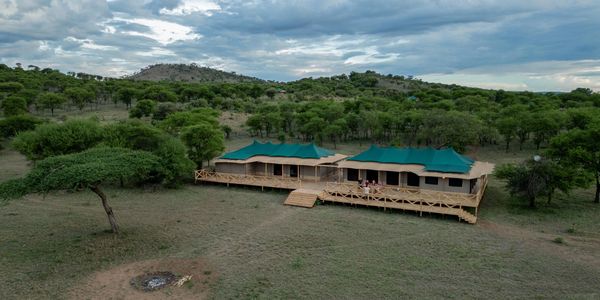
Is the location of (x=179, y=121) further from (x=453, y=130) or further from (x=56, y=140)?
(x=453, y=130)

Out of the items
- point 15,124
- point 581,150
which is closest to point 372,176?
point 581,150

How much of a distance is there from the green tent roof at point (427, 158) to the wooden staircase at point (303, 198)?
5235 millimetres

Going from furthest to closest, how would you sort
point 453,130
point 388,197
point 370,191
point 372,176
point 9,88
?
point 9,88 → point 453,130 → point 372,176 → point 370,191 → point 388,197

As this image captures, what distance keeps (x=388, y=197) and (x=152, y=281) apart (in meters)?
14.3

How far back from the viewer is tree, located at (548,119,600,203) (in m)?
23.6

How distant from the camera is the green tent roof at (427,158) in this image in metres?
25.5

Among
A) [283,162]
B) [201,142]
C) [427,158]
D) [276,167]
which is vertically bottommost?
[276,167]

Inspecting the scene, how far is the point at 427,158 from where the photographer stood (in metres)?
27.4

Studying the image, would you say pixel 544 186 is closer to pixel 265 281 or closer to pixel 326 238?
pixel 326 238

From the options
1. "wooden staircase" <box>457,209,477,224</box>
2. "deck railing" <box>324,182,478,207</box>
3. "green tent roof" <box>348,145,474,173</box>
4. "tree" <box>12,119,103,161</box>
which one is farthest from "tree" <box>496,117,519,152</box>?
"tree" <box>12,119,103,161</box>

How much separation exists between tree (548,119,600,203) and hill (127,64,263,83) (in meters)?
143

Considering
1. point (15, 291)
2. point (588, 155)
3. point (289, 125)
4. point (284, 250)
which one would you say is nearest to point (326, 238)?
point (284, 250)

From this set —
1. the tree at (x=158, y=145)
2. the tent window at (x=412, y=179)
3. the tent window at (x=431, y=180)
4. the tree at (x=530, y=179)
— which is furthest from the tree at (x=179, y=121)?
the tree at (x=530, y=179)

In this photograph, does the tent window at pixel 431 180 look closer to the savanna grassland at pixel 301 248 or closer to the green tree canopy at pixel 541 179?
the savanna grassland at pixel 301 248
